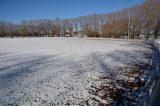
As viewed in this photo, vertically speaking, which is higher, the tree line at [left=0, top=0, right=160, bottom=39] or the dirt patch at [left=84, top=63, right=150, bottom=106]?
the tree line at [left=0, top=0, right=160, bottom=39]

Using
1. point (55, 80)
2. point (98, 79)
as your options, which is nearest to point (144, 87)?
point (98, 79)

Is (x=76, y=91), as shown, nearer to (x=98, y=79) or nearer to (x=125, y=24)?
(x=98, y=79)

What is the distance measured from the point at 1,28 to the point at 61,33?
59.3 metres

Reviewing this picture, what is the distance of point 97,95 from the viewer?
9.27m

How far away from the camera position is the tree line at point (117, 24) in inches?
3052

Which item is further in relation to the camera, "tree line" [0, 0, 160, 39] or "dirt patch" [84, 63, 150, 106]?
"tree line" [0, 0, 160, 39]

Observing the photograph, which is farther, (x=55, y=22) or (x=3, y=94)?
(x=55, y=22)

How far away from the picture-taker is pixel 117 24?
9138cm

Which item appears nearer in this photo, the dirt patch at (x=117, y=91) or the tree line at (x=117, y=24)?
the dirt patch at (x=117, y=91)

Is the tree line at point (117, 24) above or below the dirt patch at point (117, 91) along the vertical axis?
above

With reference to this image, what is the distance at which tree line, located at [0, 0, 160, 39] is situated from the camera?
77512 millimetres

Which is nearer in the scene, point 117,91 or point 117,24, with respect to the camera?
point 117,91

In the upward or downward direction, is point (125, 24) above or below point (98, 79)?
above

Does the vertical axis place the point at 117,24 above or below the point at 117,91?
above
